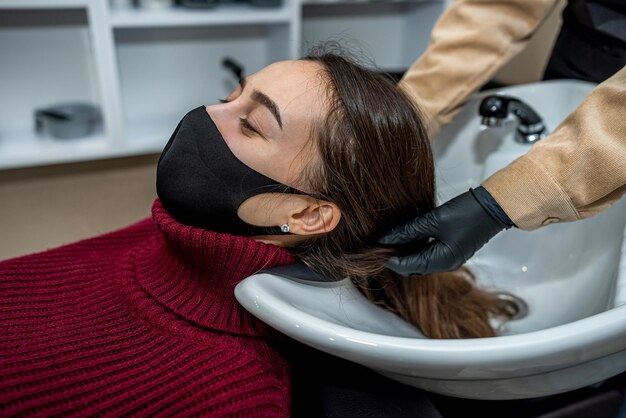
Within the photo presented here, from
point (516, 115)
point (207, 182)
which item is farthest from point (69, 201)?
point (516, 115)

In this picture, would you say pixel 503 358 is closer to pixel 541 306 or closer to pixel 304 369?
pixel 304 369

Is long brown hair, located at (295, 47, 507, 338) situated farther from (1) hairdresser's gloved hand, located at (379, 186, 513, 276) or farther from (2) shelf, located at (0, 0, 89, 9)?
(2) shelf, located at (0, 0, 89, 9)

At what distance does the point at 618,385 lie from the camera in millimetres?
895

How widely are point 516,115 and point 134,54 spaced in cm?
119

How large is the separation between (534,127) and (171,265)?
2.36ft

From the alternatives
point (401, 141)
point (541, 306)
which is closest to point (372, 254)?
point (401, 141)

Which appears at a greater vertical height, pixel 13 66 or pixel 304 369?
pixel 13 66

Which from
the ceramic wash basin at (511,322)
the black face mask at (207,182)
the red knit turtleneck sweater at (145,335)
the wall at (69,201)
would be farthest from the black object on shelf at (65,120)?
the ceramic wash basin at (511,322)

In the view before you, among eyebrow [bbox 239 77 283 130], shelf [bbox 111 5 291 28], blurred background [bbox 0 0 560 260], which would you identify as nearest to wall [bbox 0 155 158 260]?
blurred background [bbox 0 0 560 260]

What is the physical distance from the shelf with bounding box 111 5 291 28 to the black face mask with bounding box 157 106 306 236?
79 cm

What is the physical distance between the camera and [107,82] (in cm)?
143

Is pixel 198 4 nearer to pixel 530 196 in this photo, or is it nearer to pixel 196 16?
pixel 196 16

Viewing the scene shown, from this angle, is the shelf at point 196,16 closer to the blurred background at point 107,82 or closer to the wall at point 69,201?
→ the blurred background at point 107,82

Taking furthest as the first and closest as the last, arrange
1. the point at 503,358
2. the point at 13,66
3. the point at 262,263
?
the point at 13,66
the point at 262,263
the point at 503,358
